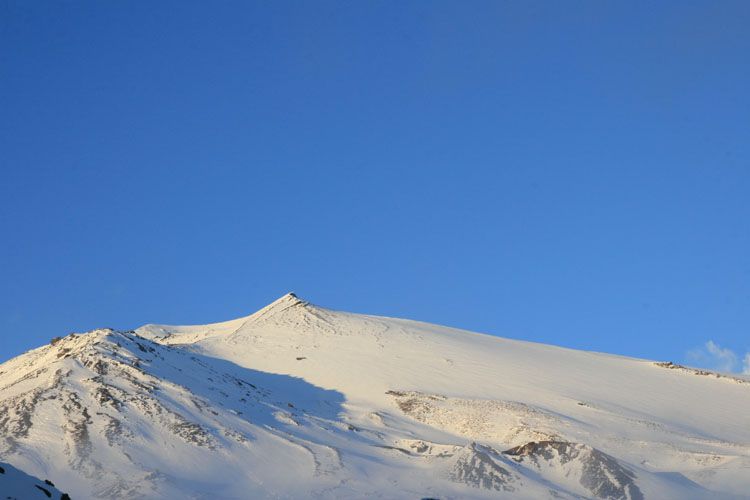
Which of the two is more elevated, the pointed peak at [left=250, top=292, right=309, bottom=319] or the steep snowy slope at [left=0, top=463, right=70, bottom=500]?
the pointed peak at [left=250, top=292, right=309, bottom=319]

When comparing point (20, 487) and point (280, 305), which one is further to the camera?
point (280, 305)

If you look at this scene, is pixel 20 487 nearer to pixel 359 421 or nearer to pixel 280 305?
pixel 359 421

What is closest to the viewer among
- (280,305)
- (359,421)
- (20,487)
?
(20,487)

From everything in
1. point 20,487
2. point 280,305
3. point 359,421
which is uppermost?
point 280,305

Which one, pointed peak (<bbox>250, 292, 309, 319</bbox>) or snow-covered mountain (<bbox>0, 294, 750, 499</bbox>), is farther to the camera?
pointed peak (<bbox>250, 292, 309, 319</bbox>)

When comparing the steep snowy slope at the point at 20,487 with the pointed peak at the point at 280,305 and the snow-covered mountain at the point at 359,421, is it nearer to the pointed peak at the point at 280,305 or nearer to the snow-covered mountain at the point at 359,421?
the snow-covered mountain at the point at 359,421

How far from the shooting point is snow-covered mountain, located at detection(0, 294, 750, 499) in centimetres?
5812

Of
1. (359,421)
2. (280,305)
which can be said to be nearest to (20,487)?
(359,421)

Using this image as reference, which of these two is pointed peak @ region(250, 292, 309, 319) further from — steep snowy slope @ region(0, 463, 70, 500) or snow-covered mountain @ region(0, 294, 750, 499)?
steep snowy slope @ region(0, 463, 70, 500)

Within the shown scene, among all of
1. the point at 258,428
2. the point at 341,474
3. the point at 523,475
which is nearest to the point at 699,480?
the point at 523,475

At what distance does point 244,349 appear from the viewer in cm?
10044

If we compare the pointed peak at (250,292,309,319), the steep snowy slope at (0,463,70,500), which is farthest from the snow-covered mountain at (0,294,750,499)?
the steep snowy slope at (0,463,70,500)

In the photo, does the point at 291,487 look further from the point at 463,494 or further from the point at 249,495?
the point at 463,494

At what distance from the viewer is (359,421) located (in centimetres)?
7612
